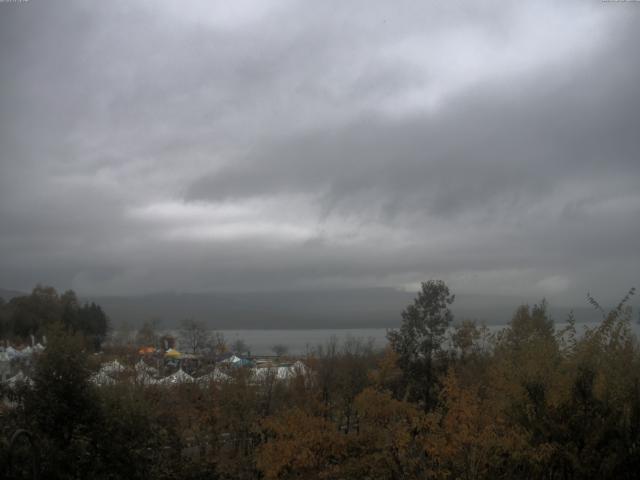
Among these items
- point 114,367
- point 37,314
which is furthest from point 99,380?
point 37,314

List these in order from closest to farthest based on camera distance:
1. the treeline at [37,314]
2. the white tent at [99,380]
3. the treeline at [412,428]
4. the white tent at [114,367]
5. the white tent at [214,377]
Result: the treeline at [412,428] < the white tent at [99,380] < the white tent at [214,377] < the white tent at [114,367] < the treeline at [37,314]

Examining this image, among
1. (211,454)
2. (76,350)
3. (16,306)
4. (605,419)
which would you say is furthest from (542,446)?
Result: (16,306)

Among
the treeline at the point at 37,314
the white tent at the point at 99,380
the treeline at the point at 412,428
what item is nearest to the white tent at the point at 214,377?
the white tent at the point at 99,380

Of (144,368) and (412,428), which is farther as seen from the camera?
(144,368)

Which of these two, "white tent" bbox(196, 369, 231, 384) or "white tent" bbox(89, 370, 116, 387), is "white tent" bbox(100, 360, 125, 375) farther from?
"white tent" bbox(196, 369, 231, 384)

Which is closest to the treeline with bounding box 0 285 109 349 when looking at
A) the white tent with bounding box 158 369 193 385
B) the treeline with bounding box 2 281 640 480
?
the white tent with bounding box 158 369 193 385

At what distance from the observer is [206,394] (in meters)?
29.5

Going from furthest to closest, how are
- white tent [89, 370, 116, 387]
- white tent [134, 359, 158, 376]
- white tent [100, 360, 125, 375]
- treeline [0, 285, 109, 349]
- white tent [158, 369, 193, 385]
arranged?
1. treeline [0, 285, 109, 349]
2. white tent [134, 359, 158, 376]
3. white tent [158, 369, 193, 385]
4. white tent [100, 360, 125, 375]
5. white tent [89, 370, 116, 387]

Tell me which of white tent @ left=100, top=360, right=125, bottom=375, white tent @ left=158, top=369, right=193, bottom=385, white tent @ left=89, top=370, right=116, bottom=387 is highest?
white tent @ left=89, top=370, right=116, bottom=387

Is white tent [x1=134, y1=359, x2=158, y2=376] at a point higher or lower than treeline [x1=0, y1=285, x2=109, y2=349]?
lower

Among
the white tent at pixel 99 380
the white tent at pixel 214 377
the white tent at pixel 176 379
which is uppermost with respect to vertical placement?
the white tent at pixel 99 380

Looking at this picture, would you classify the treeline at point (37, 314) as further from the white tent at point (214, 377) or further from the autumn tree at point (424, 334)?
the autumn tree at point (424, 334)

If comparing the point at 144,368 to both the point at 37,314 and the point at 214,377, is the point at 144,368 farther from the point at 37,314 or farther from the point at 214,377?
the point at 37,314

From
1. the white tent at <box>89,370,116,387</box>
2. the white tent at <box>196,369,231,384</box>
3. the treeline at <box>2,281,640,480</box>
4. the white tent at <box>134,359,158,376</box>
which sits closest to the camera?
the treeline at <box>2,281,640,480</box>
